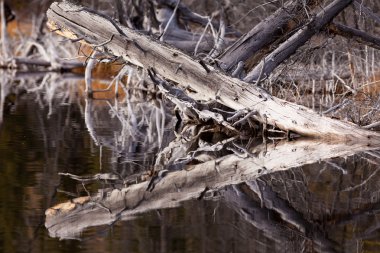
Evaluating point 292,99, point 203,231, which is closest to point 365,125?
point 292,99

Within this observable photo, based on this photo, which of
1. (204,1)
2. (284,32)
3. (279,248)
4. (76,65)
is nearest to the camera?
(279,248)

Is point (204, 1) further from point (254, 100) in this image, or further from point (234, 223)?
point (234, 223)

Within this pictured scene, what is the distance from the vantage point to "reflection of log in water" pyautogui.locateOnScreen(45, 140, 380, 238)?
5.48 m

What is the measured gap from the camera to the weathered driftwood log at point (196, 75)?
9.45 metres

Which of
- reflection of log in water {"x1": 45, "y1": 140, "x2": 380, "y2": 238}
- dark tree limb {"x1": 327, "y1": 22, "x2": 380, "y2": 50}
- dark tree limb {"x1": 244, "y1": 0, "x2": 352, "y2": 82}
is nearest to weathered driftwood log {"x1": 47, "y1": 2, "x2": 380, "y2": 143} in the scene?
reflection of log in water {"x1": 45, "y1": 140, "x2": 380, "y2": 238}

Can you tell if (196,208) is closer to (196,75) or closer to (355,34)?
(196,75)

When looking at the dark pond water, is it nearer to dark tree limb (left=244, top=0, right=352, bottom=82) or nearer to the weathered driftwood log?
the weathered driftwood log

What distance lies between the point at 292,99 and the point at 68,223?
7.95 meters

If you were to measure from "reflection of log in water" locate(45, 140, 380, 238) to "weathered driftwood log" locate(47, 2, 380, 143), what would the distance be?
215 mm

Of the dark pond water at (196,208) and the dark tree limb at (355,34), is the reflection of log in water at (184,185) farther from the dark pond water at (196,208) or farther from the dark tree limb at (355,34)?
the dark tree limb at (355,34)

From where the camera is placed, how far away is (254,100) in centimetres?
979

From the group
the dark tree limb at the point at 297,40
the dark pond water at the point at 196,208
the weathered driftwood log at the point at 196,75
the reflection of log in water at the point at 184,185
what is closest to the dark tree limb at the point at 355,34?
the dark tree limb at the point at 297,40

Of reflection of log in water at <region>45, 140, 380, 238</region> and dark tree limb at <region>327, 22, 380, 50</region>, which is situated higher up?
dark tree limb at <region>327, 22, 380, 50</region>

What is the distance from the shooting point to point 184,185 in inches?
267
